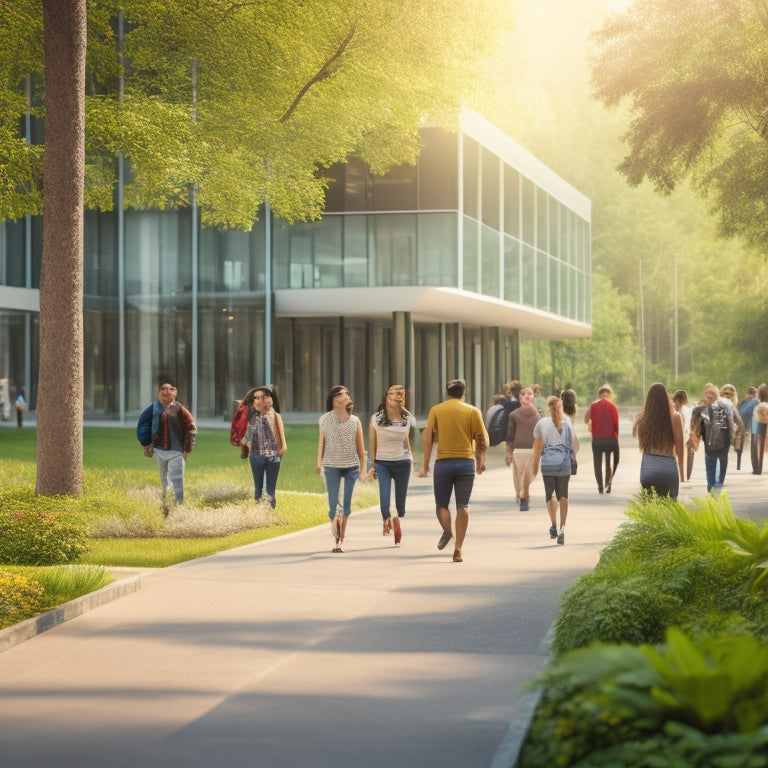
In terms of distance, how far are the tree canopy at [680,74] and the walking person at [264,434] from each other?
27.7ft

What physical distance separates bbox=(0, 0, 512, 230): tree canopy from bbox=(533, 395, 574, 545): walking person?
881 cm

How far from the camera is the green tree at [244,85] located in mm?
21328

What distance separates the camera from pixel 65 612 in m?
9.85

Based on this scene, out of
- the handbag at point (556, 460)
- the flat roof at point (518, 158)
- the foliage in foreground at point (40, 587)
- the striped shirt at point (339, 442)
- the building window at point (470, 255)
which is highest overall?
the flat roof at point (518, 158)

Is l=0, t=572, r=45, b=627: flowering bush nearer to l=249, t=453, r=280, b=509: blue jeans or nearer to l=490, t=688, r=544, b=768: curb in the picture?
l=490, t=688, r=544, b=768: curb

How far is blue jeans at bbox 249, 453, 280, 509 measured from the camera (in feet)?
56.6

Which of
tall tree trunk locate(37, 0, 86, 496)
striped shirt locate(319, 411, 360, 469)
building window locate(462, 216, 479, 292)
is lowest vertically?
striped shirt locate(319, 411, 360, 469)

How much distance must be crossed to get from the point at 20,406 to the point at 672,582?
37186mm

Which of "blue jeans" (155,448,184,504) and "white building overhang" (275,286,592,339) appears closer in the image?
"blue jeans" (155,448,184,504)

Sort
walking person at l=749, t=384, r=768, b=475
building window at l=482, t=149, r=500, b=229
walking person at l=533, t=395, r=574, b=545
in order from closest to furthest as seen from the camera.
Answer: walking person at l=533, t=395, r=574, b=545, walking person at l=749, t=384, r=768, b=475, building window at l=482, t=149, r=500, b=229

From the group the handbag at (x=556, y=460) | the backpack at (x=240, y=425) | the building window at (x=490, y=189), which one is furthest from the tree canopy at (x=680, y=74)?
the building window at (x=490, y=189)

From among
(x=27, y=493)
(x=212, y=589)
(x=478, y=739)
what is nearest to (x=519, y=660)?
(x=478, y=739)

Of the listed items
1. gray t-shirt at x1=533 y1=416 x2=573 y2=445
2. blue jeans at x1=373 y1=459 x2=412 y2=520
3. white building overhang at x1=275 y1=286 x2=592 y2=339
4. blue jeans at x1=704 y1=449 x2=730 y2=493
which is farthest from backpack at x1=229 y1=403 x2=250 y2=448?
white building overhang at x1=275 y1=286 x2=592 y2=339

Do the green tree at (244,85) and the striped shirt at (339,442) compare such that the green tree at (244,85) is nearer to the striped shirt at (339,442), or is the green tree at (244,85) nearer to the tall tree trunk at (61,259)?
the tall tree trunk at (61,259)
